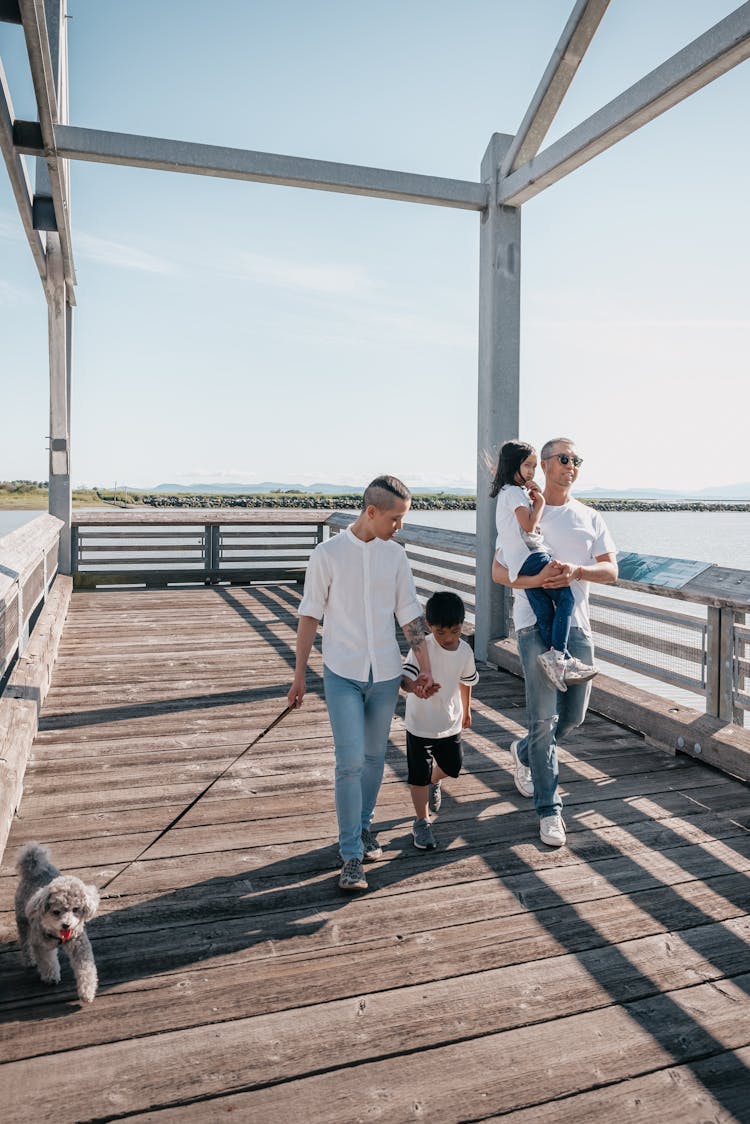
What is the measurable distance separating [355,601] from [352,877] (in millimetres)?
936

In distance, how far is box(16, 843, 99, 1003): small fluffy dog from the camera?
1996mm

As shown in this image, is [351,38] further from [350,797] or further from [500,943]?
[500,943]

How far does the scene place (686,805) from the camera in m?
3.40

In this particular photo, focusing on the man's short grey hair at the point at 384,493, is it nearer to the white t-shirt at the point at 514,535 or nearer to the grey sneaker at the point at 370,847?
the white t-shirt at the point at 514,535

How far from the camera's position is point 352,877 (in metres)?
2.63

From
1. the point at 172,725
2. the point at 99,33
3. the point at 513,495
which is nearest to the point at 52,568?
the point at 172,725

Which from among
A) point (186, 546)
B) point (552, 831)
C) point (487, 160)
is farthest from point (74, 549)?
point (552, 831)

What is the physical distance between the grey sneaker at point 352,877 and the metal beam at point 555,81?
4400mm

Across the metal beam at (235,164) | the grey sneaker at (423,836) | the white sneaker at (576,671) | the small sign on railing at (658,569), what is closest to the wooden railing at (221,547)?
the small sign on railing at (658,569)

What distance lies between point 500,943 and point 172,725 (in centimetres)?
273

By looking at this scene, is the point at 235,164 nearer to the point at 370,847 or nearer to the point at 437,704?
the point at 437,704

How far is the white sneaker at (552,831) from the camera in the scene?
2.98 metres

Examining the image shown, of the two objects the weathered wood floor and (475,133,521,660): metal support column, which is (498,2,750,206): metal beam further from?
the weathered wood floor

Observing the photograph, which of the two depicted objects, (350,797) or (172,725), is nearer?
(350,797)
